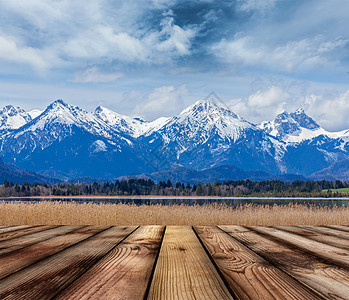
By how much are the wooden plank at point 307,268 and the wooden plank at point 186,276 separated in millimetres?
451

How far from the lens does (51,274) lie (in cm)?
192

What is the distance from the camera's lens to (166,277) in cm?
187

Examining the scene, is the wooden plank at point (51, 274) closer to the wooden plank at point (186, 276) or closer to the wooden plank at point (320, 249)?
the wooden plank at point (186, 276)

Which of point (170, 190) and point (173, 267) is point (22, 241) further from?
point (170, 190)

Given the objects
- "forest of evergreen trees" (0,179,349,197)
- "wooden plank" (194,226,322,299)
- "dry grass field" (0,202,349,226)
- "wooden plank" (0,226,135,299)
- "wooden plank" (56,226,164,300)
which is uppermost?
"wooden plank" (194,226,322,299)

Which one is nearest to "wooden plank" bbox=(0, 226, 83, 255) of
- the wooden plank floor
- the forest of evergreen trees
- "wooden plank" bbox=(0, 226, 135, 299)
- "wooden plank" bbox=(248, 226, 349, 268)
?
the wooden plank floor

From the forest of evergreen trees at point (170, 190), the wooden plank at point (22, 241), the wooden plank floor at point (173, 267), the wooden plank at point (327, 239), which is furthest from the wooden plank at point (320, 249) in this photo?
the forest of evergreen trees at point (170, 190)

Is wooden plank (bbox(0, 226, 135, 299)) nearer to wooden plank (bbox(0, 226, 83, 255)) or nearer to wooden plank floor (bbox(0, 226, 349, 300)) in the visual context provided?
wooden plank floor (bbox(0, 226, 349, 300))

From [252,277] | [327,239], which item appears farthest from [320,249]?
[252,277]

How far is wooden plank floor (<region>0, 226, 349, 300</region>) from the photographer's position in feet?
5.39

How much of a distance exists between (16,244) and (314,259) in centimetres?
242

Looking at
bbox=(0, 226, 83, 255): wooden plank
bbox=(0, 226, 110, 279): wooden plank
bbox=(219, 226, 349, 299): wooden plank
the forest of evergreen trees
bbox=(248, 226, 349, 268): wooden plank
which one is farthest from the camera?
the forest of evergreen trees

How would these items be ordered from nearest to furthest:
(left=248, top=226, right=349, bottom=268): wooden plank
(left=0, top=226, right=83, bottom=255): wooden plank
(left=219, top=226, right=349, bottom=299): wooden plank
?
(left=219, top=226, right=349, bottom=299): wooden plank → (left=248, top=226, right=349, bottom=268): wooden plank → (left=0, top=226, right=83, bottom=255): wooden plank

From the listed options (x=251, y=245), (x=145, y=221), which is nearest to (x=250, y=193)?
(x=145, y=221)
